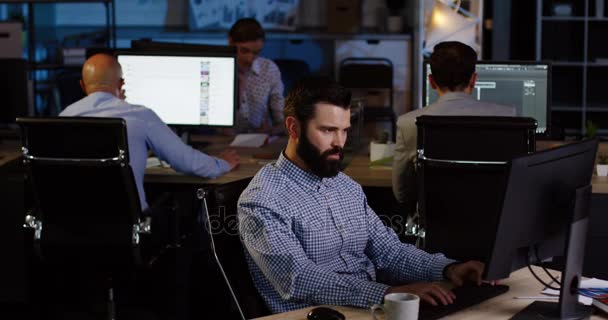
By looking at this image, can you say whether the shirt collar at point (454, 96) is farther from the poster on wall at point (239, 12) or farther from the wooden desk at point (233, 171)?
the poster on wall at point (239, 12)

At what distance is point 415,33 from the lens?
819 centimetres

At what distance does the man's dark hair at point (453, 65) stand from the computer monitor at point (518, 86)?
1.90 ft

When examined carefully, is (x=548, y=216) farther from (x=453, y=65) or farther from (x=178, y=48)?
(x=178, y=48)

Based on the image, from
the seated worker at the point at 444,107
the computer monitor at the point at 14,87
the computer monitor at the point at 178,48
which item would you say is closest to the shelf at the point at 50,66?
the computer monitor at the point at 14,87

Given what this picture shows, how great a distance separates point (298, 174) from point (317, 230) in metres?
0.15

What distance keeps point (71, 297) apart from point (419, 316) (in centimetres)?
294

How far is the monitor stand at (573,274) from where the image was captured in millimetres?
2209

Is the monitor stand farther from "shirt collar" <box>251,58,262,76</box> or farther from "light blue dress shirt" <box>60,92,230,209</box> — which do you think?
"shirt collar" <box>251,58,262,76</box>

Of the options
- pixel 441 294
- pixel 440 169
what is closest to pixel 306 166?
pixel 441 294

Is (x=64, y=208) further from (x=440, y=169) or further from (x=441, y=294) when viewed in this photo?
(x=441, y=294)

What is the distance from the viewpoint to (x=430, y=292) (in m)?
2.24

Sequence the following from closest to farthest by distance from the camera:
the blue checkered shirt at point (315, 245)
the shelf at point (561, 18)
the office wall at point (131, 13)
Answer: the blue checkered shirt at point (315, 245), the shelf at point (561, 18), the office wall at point (131, 13)

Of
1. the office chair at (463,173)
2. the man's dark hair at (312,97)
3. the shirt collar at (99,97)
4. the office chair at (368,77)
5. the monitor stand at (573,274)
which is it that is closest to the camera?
the monitor stand at (573,274)

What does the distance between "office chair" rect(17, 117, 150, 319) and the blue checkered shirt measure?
1.17m
